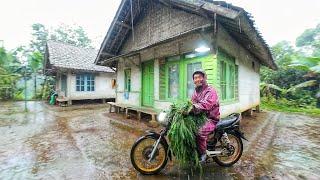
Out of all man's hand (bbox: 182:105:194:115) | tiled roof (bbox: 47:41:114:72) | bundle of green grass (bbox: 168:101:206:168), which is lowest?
bundle of green grass (bbox: 168:101:206:168)

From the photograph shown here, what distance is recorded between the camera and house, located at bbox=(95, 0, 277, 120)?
6.49 meters

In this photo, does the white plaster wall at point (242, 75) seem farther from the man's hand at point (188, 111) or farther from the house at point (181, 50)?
the man's hand at point (188, 111)

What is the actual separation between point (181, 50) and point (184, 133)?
4.79m

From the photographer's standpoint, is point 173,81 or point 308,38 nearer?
point 173,81

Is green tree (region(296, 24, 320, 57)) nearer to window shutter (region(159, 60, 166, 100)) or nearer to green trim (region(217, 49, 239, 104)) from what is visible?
green trim (region(217, 49, 239, 104))

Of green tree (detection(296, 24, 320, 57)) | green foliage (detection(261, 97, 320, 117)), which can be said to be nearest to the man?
green foliage (detection(261, 97, 320, 117))

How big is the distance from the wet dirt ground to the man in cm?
63

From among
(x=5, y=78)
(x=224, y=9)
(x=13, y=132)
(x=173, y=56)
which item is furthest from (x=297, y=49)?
(x=5, y=78)

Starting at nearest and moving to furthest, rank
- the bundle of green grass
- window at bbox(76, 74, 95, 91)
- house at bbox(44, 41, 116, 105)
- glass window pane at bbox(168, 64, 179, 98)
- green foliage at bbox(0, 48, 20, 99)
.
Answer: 1. the bundle of green grass
2. glass window pane at bbox(168, 64, 179, 98)
3. house at bbox(44, 41, 116, 105)
4. window at bbox(76, 74, 95, 91)
5. green foliage at bbox(0, 48, 20, 99)

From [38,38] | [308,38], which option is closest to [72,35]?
[38,38]

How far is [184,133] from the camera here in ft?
11.4

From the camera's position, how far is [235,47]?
8578 millimetres

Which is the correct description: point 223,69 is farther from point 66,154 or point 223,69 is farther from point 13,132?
point 13,132

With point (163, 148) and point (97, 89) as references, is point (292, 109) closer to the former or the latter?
point (163, 148)
